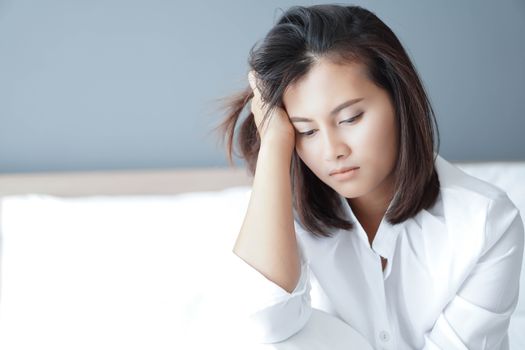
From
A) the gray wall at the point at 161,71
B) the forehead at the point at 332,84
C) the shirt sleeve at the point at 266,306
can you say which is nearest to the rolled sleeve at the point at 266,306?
the shirt sleeve at the point at 266,306

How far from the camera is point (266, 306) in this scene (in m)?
1.04

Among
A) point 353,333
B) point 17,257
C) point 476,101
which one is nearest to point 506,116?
point 476,101

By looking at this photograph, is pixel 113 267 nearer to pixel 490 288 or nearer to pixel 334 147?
pixel 334 147

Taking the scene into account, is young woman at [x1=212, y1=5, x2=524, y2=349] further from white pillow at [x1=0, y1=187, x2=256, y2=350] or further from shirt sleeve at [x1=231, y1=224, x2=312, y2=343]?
white pillow at [x1=0, y1=187, x2=256, y2=350]

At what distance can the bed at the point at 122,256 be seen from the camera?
138cm

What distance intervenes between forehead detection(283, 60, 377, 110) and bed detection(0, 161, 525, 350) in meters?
0.34

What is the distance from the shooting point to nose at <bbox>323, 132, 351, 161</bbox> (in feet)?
3.18

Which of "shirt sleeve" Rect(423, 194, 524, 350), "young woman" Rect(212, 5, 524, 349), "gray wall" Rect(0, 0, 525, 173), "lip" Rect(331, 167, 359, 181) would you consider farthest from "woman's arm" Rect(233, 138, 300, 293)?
"gray wall" Rect(0, 0, 525, 173)

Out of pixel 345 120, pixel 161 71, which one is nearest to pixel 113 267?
pixel 161 71

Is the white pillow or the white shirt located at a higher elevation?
the white shirt

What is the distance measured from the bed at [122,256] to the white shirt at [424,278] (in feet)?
0.28

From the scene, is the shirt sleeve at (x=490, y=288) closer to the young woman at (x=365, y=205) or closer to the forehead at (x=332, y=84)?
the young woman at (x=365, y=205)

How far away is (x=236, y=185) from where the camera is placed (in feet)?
6.44

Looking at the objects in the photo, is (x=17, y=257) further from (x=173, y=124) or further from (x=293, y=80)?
(x=293, y=80)
